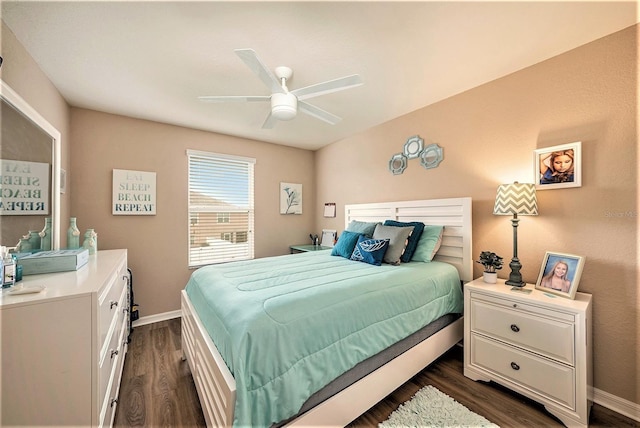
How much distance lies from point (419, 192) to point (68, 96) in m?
3.79

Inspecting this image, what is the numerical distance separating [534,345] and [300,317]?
5.35ft

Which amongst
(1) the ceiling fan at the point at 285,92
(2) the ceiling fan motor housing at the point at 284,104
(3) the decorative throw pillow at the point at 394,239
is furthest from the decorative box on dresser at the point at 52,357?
(3) the decorative throw pillow at the point at 394,239

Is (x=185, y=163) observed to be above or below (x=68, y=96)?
below

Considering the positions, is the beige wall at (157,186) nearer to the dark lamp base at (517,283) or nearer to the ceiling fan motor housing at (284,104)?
the ceiling fan motor housing at (284,104)

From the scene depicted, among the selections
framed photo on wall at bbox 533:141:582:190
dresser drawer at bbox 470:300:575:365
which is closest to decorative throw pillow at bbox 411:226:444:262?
dresser drawer at bbox 470:300:575:365

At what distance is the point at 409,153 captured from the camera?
3.01m

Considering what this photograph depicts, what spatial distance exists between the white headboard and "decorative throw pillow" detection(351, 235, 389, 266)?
67 cm

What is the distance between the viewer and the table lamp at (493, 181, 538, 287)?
6.15 ft

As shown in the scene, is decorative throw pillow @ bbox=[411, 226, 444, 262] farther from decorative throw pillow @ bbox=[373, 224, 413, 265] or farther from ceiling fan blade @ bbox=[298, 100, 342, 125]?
ceiling fan blade @ bbox=[298, 100, 342, 125]

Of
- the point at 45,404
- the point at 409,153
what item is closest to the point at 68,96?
the point at 45,404

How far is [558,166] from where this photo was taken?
1.91 m

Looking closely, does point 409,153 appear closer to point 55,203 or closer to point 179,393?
point 179,393

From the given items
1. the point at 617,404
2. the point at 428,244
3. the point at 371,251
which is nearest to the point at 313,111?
the point at 371,251

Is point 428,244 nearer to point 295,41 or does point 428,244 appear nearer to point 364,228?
point 364,228
